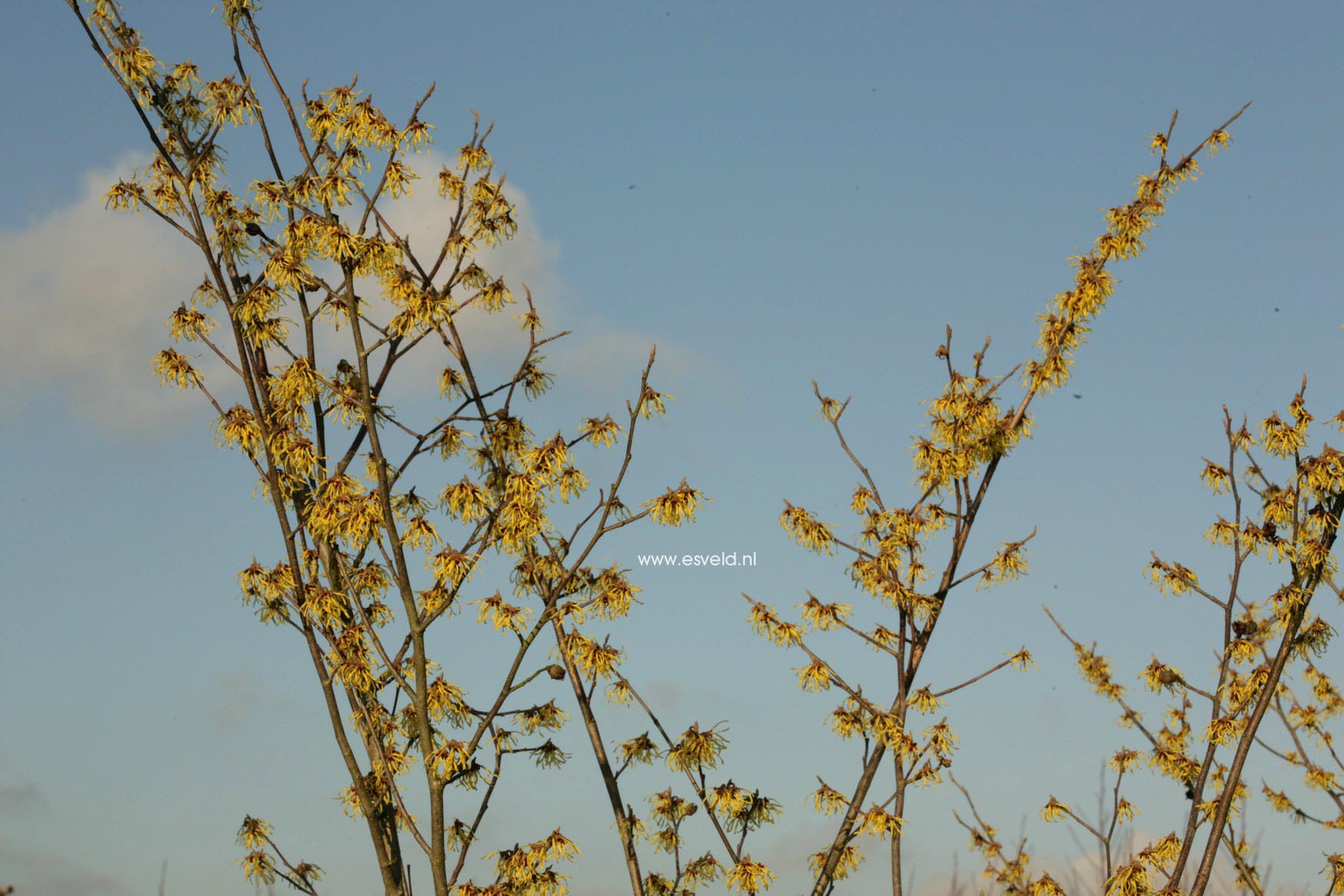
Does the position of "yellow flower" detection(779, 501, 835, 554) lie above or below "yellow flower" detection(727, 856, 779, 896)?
above

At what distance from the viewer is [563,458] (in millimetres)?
Result: 9336

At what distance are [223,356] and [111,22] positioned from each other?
3.06 metres

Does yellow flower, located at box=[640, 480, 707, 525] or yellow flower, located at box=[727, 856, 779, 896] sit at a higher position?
yellow flower, located at box=[640, 480, 707, 525]

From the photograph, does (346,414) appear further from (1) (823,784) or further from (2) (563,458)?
(1) (823,784)

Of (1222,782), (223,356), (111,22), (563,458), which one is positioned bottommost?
(1222,782)

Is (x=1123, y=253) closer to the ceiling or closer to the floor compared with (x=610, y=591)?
closer to the ceiling

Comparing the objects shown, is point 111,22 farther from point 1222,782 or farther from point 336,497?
point 1222,782

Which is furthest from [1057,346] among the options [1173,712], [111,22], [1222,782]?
[111,22]

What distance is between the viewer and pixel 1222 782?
1253cm

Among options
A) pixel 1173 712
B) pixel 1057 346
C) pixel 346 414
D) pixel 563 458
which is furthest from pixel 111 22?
pixel 1173 712

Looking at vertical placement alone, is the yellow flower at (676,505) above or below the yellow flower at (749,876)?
above

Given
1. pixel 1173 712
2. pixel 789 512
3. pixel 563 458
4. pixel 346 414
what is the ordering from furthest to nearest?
pixel 1173 712 → pixel 789 512 → pixel 346 414 → pixel 563 458

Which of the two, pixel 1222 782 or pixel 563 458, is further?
pixel 1222 782

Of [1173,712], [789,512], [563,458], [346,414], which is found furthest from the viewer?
[1173,712]
